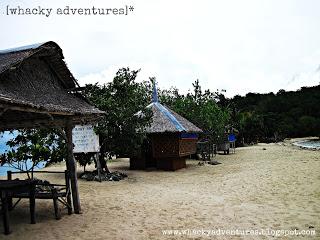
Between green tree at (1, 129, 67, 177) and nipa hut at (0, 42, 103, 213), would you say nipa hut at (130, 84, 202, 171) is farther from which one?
nipa hut at (0, 42, 103, 213)

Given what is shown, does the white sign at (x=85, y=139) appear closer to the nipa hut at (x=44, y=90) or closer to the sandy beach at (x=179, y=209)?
the sandy beach at (x=179, y=209)

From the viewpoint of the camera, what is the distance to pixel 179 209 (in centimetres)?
832

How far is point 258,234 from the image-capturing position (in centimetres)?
613

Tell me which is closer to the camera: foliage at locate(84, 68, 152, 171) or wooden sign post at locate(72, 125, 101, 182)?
wooden sign post at locate(72, 125, 101, 182)

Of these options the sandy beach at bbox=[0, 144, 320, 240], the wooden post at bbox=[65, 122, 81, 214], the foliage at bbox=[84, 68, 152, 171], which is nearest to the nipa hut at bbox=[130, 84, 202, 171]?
the foliage at bbox=[84, 68, 152, 171]

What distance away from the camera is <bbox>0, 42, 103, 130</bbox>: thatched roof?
6.31 metres

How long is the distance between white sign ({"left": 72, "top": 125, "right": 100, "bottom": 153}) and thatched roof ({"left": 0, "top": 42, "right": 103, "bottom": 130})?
4.03 m

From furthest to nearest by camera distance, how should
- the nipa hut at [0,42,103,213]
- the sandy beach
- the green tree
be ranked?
the green tree
the nipa hut at [0,42,103,213]
the sandy beach

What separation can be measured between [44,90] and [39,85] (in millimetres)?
166

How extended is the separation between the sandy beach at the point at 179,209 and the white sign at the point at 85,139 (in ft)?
4.69

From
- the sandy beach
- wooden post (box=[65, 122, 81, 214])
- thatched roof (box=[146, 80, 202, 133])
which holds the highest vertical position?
thatched roof (box=[146, 80, 202, 133])

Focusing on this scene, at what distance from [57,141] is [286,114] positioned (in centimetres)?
A: 7021

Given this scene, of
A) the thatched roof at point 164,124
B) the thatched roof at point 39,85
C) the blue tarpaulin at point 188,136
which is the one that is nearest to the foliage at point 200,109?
the blue tarpaulin at point 188,136

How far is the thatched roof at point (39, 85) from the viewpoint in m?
6.31
